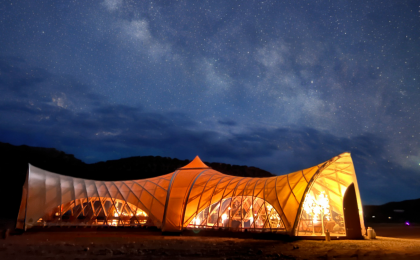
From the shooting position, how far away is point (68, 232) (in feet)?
79.4

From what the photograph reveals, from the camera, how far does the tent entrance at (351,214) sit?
73.5 feet

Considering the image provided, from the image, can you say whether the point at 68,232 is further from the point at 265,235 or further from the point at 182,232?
the point at 265,235

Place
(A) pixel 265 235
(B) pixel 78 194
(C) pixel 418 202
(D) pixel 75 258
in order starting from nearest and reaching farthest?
(D) pixel 75 258 → (A) pixel 265 235 → (B) pixel 78 194 → (C) pixel 418 202

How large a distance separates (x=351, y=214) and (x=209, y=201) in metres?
12.3

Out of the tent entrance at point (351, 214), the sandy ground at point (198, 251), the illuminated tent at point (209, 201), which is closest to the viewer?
the sandy ground at point (198, 251)

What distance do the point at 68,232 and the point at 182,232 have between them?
33.2 feet

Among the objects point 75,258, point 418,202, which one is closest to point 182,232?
point 75,258

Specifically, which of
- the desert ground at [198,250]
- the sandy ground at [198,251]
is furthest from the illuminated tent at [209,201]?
the sandy ground at [198,251]

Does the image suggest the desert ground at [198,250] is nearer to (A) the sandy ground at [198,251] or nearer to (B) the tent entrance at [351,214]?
(A) the sandy ground at [198,251]

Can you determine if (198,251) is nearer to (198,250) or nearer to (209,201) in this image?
(198,250)

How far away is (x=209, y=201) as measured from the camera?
84.4 feet

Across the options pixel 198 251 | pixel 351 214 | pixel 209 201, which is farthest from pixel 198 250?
pixel 351 214

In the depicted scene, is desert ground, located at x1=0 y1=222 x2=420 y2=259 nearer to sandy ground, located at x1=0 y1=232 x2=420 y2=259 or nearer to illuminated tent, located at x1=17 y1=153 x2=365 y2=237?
sandy ground, located at x1=0 y1=232 x2=420 y2=259

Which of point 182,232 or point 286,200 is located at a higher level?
point 286,200
